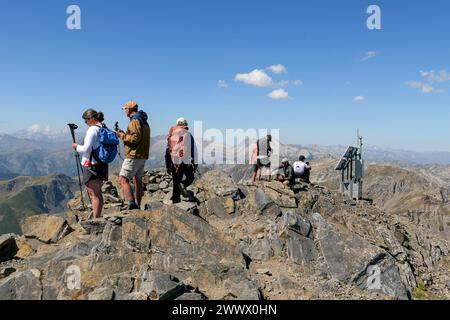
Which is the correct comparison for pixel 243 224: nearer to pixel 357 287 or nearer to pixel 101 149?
pixel 357 287

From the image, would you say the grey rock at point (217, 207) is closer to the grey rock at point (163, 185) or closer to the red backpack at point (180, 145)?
the red backpack at point (180, 145)

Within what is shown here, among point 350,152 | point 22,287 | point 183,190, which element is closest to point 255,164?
point 183,190

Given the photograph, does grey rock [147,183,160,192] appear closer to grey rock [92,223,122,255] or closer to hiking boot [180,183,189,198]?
hiking boot [180,183,189,198]

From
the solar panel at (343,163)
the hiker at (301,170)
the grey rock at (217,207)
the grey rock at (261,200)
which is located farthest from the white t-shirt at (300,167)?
the grey rock at (217,207)

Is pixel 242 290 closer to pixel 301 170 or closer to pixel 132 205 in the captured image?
pixel 132 205

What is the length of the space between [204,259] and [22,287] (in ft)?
17.2

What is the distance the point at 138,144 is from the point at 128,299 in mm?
6261

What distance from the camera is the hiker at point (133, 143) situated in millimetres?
13102
